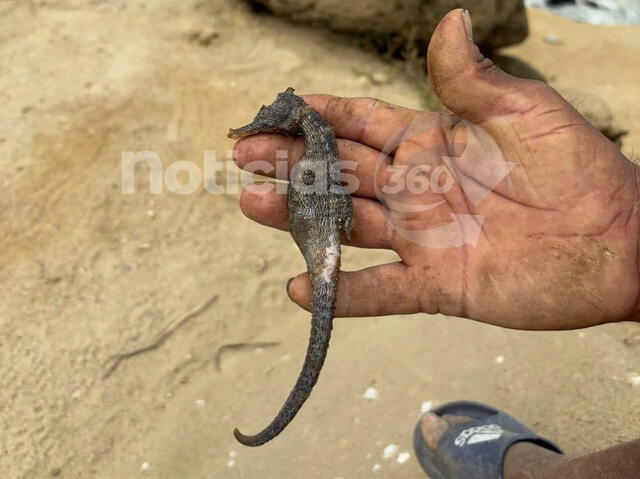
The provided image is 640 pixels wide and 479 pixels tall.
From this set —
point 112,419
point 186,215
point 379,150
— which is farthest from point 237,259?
point 379,150

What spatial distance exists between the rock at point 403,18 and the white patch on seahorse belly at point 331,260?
3.79 metres

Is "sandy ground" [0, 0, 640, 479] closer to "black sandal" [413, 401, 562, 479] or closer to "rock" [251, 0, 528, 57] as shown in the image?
"black sandal" [413, 401, 562, 479]

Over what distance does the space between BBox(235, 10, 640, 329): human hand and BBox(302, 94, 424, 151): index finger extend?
25 centimetres

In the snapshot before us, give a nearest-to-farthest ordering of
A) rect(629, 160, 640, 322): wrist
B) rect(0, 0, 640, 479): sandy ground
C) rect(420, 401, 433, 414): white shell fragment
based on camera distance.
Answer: rect(629, 160, 640, 322): wrist < rect(0, 0, 640, 479): sandy ground < rect(420, 401, 433, 414): white shell fragment

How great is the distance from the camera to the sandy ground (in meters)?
3.44

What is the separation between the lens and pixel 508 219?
274cm

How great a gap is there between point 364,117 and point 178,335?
1.81 metres

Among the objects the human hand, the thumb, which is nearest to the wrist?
the human hand

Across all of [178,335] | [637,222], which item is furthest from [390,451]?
[637,222]

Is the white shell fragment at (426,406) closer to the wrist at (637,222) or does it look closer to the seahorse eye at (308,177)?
the wrist at (637,222)

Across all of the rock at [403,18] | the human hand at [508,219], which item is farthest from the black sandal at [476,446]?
the rock at [403,18]

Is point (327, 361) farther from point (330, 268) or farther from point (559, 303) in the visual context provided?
point (559, 303)

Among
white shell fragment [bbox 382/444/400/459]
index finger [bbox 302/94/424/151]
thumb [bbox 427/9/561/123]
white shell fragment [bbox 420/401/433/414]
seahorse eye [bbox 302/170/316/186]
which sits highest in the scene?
thumb [bbox 427/9/561/123]

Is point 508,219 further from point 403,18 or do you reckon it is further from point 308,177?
point 403,18
